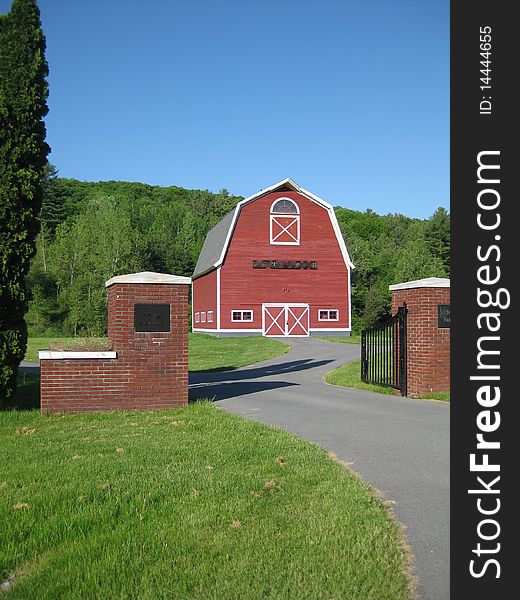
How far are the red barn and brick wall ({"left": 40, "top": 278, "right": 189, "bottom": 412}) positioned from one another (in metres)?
30.1

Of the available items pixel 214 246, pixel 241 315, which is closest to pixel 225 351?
pixel 241 315

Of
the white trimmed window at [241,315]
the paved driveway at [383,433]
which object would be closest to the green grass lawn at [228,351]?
the white trimmed window at [241,315]

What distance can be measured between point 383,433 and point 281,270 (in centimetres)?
3386

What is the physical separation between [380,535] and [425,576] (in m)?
0.75

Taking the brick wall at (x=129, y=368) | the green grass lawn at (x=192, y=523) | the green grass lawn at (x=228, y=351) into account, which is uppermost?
the brick wall at (x=129, y=368)

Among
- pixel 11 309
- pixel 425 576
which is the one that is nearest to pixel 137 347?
pixel 11 309

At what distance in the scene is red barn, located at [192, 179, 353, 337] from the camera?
42.6 metres

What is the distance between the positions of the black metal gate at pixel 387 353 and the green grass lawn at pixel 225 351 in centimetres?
912

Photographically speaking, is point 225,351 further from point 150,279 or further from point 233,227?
point 150,279

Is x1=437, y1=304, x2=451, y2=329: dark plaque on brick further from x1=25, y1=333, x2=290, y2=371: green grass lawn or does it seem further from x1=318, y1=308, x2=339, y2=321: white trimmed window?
x1=318, y1=308, x2=339, y2=321: white trimmed window

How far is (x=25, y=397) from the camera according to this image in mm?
13828

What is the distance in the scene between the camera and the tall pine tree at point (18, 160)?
39.3 ft

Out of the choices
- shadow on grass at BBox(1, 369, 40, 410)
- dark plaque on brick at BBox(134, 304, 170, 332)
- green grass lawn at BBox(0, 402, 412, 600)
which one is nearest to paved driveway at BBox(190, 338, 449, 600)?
green grass lawn at BBox(0, 402, 412, 600)

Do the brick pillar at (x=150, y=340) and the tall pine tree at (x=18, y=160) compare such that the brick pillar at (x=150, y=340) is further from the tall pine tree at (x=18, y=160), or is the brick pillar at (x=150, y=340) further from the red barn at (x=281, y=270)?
the red barn at (x=281, y=270)
